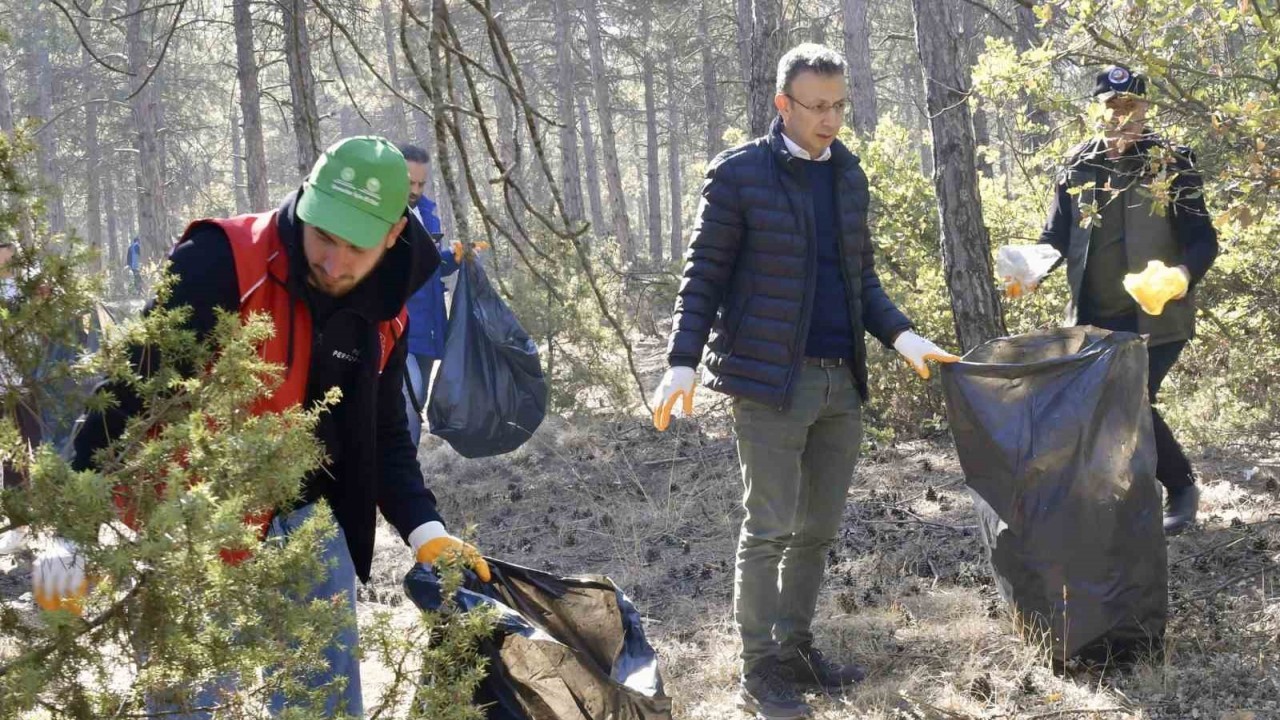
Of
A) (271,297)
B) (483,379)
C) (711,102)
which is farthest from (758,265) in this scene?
(711,102)

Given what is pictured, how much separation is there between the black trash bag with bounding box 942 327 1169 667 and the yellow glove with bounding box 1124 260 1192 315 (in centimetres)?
49

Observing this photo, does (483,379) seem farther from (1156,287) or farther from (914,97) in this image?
(914,97)

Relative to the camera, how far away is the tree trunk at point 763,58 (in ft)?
21.0

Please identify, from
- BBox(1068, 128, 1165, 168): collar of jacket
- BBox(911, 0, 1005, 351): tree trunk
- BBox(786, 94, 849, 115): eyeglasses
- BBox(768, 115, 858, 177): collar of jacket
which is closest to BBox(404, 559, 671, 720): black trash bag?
BBox(768, 115, 858, 177): collar of jacket

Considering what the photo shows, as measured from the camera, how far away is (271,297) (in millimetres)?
2047

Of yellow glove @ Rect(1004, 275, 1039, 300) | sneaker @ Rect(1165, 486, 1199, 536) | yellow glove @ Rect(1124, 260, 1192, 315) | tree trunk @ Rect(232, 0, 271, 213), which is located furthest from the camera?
tree trunk @ Rect(232, 0, 271, 213)

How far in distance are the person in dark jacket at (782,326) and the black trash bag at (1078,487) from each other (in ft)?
0.78

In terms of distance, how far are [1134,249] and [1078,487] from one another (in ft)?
4.31

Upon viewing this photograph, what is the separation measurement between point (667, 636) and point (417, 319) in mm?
2239

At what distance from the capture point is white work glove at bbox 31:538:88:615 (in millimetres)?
1327

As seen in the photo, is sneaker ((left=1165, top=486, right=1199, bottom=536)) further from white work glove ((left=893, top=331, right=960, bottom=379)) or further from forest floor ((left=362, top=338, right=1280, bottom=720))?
white work glove ((left=893, top=331, right=960, bottom=379))

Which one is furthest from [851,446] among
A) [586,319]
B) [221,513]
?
[586,319]

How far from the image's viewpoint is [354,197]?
1985mm

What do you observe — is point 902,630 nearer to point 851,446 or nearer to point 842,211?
point 851,446
